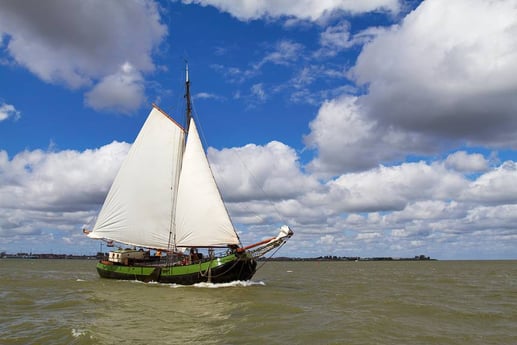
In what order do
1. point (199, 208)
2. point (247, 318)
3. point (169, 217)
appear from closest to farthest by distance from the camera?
1. point (247, 318)
2. point (199, 208)
3. point (169, 217)

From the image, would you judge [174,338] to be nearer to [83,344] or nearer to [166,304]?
[83,344]

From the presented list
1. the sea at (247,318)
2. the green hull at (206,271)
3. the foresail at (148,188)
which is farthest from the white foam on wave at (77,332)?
the foresail at (148,188)

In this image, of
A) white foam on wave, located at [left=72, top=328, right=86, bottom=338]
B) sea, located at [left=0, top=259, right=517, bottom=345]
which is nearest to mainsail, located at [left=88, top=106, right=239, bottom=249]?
sea, located at [left=0, top=259, right=517, bottom=345]

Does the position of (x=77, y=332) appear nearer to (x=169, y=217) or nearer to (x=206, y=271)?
(x=206, y=271)

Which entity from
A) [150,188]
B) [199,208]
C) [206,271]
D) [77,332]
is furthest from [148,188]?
[77,332]

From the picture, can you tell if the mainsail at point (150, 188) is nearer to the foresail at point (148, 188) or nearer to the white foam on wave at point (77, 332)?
the foresail at point (148, 188)

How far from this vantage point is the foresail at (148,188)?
52.5 meters

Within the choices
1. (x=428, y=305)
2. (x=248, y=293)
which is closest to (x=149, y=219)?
(x=248, y=293)

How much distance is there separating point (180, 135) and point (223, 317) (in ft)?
99.9

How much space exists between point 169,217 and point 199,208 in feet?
23.5

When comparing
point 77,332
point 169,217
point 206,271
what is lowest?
point 77,332

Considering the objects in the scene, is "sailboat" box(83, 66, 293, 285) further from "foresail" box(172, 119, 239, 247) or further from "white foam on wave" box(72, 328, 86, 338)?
"white foam on wave" box(72, 328, 86, 338)

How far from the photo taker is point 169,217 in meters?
52.2

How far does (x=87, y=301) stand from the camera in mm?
33906
